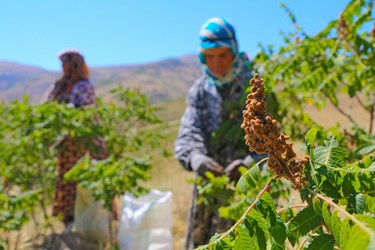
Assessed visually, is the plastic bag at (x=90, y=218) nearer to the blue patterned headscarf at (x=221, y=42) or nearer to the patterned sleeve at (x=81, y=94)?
the patterned sleeve at (x=81, y=94)

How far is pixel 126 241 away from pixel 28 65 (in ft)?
663

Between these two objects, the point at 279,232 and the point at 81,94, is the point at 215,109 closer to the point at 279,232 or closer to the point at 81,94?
the point at 279,232

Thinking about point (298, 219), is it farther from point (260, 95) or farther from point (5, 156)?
point (5, 156)

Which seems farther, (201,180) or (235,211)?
(201,180)

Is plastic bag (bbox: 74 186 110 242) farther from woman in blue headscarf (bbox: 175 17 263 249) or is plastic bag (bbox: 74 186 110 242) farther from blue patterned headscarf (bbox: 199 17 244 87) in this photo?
blue patterned headscarf (bbox: 199 17 244 87)

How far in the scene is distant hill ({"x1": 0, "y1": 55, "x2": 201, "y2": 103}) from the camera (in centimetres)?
14850

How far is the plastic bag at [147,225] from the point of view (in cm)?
402

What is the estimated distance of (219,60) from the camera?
8.58 ft

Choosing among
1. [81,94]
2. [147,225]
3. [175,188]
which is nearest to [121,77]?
[175,188]

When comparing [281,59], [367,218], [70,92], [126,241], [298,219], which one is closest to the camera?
[367,218]

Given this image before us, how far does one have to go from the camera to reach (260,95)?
3.07 ft

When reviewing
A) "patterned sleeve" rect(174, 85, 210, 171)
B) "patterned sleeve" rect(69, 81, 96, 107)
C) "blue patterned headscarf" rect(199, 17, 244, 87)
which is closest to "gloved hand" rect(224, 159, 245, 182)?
"patterned sleeve" rect(174, 85, 210, 171)

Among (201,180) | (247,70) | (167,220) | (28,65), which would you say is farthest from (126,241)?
(28,65)

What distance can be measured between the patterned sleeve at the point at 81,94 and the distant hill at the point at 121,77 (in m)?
134
